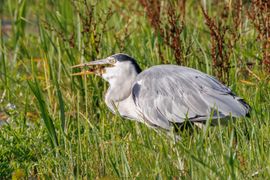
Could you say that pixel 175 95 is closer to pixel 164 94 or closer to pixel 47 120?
pixel 164 94

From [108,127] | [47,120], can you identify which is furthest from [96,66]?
[47,120]

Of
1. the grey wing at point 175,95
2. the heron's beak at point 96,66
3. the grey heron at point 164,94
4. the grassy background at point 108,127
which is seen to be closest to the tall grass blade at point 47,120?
the grassy background at point 108,127

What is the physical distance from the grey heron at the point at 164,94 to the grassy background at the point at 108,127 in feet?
0.42

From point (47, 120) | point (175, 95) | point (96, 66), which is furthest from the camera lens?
point (96, 66)

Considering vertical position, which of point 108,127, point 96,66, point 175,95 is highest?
point 96,66

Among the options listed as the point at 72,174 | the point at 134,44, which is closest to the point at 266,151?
the point at 72,174

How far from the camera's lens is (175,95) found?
18.7ft

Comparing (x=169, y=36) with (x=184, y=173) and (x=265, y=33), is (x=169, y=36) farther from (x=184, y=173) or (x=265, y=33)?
(x=184, y=173)

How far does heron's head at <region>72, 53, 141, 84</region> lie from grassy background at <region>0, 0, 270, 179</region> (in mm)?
280

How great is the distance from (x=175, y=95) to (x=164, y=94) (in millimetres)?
92

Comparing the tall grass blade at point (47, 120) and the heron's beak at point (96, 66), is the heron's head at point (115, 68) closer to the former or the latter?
the heron's beak at point (96, 66)

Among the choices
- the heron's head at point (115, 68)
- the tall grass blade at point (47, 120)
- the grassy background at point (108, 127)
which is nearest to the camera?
the grassy background at point (108, 127)

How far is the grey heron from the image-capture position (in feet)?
17.8

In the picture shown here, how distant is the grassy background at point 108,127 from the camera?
4.44m
